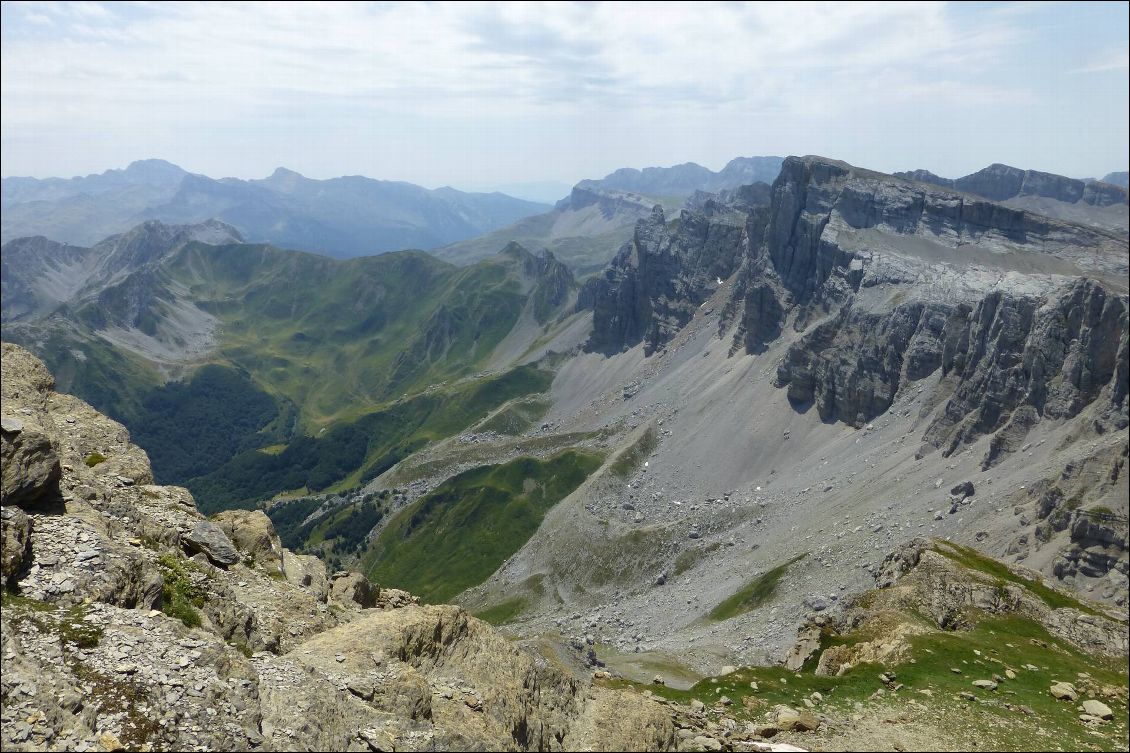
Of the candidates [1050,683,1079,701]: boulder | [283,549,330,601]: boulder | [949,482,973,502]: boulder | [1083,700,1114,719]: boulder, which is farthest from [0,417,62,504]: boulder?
[949,482,973,502]: boulder

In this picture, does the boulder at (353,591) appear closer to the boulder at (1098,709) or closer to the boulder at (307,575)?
the boulder at (307,575)

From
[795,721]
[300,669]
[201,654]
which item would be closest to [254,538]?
[300,669]

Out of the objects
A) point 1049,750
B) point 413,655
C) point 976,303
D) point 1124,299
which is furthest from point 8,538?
point 976,303

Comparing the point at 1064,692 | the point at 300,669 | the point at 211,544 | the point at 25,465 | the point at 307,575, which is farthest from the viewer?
the point at 307,575

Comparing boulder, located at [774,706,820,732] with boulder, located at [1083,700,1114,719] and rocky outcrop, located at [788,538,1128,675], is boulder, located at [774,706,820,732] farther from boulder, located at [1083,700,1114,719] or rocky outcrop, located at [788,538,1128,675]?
boulder, located at [1083,700,1114,719]

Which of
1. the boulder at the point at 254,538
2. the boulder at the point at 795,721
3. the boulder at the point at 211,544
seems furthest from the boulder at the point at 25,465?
the boulder at the point at 795,721

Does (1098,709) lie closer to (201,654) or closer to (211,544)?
(201,654)
